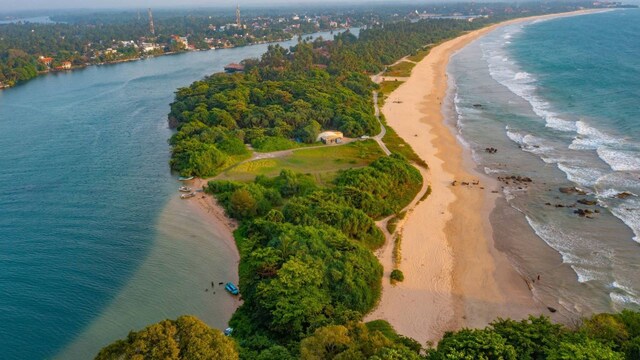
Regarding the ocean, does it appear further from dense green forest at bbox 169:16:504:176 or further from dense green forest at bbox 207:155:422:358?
dense green forest at bbox 169:16:504:176

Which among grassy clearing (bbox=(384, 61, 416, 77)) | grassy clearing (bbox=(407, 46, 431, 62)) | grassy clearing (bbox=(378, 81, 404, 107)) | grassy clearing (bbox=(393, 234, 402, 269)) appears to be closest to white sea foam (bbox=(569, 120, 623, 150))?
grassy clearing (bbox=(393, 234, 402, 269))

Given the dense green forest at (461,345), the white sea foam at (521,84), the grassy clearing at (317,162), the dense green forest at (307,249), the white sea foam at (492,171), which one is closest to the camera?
the dense green forest at (461,345)

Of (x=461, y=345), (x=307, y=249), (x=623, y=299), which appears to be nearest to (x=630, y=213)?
(x=623, y=299)

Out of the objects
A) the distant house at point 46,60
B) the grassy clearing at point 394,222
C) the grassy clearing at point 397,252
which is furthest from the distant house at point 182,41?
the grassy clearing at point 397,252

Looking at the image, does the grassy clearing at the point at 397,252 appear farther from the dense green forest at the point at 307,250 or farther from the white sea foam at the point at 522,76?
the white sea foam at the point at 522,76

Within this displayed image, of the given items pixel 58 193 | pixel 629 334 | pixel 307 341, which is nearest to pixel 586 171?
pixel 629 334
